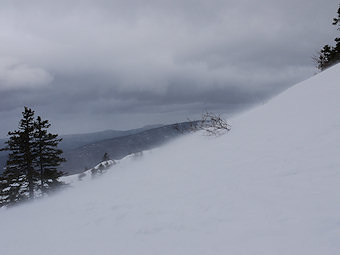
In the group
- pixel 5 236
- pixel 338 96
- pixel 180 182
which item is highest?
pixel 338 96

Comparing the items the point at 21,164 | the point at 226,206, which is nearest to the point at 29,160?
the point at 21,164

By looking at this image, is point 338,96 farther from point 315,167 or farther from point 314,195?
point 314,195

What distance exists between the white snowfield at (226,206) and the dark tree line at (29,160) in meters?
15.4

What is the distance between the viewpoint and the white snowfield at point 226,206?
3.98 m

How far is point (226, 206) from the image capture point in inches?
205

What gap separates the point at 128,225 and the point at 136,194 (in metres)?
2.02

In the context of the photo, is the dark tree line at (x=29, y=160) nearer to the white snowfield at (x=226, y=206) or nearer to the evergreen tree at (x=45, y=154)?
the evergreen tree at (x=45, y=154)

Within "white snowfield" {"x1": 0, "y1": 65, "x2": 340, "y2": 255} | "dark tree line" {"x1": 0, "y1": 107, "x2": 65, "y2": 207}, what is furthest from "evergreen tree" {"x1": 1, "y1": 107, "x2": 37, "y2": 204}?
"white snowfield" {"x1": 0, "y1": 65, "x2": 340, "y2": 255}

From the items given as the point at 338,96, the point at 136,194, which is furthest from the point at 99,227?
the point at 338,96

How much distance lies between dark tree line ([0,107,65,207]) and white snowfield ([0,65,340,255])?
15.4 meters

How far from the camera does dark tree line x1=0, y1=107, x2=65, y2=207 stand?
23.0 metres

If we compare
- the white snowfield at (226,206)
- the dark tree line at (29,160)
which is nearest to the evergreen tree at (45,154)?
the dark tree line at (29,160)

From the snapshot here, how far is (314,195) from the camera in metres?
4.53

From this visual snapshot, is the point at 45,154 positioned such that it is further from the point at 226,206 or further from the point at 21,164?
the point at 226,206
